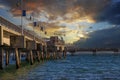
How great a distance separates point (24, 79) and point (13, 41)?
706 inches

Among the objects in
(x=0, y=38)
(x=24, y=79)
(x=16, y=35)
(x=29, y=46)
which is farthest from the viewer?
(x=29, y=46)

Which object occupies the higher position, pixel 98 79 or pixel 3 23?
pixel 3 23

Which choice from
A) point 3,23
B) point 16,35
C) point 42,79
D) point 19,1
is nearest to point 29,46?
point 16,35

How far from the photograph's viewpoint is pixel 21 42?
192 ft

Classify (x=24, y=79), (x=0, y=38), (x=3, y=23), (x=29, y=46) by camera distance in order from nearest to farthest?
1. (x=24, y=79)
2. (x=0, y=38)
3. (x=3, y=23)
4. (x=29, y=46)

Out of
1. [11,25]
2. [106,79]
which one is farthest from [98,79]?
[11,25]

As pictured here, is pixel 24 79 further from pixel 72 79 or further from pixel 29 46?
pixel 29 46

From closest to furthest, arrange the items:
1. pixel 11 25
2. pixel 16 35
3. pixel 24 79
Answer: pixel 24 79 → pixel 11 25 → pixel 16 35

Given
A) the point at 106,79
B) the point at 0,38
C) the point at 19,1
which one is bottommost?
the point at 106,79

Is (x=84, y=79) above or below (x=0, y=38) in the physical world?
below

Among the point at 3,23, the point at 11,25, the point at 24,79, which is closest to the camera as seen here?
the point at 24,79

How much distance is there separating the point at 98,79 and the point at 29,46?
3569cm

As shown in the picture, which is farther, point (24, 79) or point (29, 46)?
point (29, 46)

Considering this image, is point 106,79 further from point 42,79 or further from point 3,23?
point 3,23
